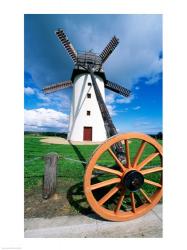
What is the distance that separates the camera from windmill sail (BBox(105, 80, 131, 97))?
19016 mm

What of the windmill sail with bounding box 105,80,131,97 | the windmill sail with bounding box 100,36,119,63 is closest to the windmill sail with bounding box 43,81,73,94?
the windmill sail with bounding box 105,80,131,97

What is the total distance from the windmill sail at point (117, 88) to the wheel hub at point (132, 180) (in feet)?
54.8

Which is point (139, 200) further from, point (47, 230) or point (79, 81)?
point (79, 81)

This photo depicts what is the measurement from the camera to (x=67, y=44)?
1586 cm

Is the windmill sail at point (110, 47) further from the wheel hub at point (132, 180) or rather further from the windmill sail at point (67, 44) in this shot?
the wheel hub at point (132, 180)

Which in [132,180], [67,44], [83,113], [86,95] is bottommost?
[132,180]

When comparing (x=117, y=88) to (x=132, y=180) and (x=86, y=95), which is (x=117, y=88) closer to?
(x=86, y=95)

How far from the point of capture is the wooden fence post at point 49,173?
4.01 m

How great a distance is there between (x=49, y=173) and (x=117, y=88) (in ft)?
53.6

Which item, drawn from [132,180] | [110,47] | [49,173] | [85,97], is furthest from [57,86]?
[132,180]

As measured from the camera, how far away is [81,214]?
10.9 feet

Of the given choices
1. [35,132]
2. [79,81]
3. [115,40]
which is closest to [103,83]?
[79,81]

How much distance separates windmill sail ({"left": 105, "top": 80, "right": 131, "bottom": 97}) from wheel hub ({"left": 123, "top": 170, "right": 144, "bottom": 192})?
54.8 feet

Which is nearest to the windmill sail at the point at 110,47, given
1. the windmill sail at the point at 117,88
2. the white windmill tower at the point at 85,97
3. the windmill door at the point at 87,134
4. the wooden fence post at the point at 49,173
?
the white windmill tower at the point at 85,97
